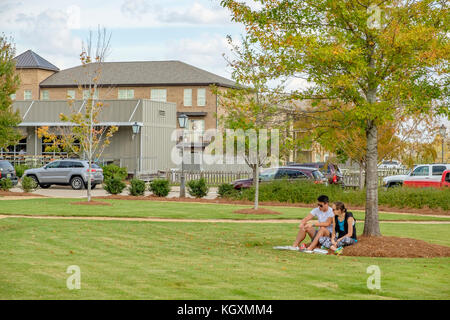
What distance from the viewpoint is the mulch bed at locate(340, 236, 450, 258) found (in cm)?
1282

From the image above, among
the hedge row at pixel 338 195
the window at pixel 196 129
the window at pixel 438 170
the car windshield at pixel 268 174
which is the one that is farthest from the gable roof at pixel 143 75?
the hedge row at pixel 338 195

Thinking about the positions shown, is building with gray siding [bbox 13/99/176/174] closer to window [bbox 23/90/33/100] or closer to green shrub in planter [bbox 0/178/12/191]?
green shrub in planter [bbox 0/178/12/191]

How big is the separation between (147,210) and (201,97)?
127ft

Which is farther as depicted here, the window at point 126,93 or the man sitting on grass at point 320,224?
the window at point 126,93

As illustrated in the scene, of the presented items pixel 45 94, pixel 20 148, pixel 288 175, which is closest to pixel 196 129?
pixel 45 94

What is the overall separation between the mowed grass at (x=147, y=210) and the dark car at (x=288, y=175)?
130 inches

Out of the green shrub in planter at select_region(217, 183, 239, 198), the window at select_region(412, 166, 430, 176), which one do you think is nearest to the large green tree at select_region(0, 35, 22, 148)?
the green shrub in planter at select_region(217, 183, 239, 198)

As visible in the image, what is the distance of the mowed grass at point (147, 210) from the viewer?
69.7ft

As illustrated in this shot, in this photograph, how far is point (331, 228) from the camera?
13.7 meters

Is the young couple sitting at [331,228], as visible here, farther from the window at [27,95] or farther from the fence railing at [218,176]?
the window at [27,95]
